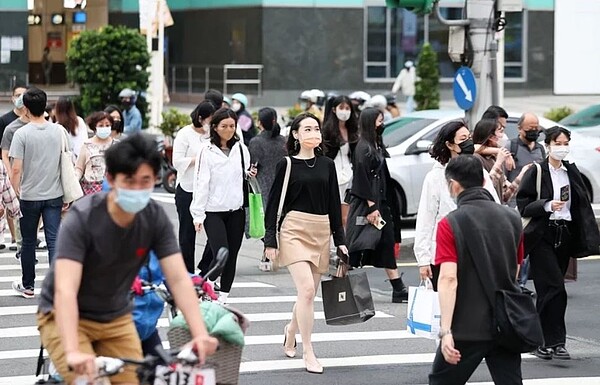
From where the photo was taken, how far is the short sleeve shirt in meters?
5.43

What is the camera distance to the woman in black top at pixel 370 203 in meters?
11.5

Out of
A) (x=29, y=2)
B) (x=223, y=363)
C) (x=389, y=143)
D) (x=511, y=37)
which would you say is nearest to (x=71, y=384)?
(x=223, y=363)

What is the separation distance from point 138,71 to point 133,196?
21169mm

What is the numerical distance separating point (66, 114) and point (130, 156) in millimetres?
9192

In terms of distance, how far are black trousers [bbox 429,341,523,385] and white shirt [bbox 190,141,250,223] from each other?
4.43 m

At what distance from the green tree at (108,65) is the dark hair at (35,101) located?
14.5 metres

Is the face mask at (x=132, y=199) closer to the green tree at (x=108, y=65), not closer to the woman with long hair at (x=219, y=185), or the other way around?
the woman with long hair at (x=219, y=185)

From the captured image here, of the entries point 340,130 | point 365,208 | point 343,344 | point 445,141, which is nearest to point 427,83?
point 340,130

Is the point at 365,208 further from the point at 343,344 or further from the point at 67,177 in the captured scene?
the point at 67,177

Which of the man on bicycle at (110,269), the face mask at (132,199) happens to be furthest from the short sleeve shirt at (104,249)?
the face mask at (132,199)

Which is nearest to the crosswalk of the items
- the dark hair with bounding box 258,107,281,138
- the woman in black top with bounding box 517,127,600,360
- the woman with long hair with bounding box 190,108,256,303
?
the woman in black top with bounding box 517,127,600,360

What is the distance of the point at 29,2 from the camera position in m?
37.2

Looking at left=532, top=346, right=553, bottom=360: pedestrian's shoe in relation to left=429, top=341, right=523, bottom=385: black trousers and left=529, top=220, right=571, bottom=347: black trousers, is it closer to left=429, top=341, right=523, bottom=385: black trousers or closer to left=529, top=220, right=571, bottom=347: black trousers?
left=529, top=220, right=571, bottom=347: black trousers

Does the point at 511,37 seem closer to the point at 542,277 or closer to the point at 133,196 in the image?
the point at 542,277
